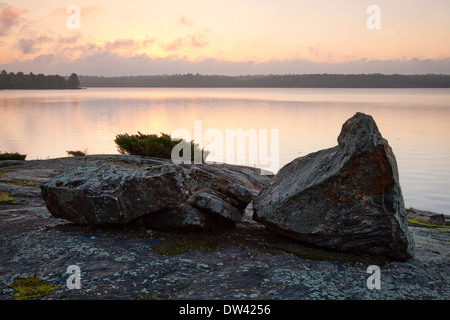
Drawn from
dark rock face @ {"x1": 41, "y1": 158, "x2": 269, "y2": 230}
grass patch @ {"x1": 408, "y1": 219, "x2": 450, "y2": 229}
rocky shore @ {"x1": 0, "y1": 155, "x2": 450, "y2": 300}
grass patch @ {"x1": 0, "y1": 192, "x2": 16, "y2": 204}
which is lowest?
grass patch @ {"x1": 408, "y1": 219, "x2": 450, "y2": 229}

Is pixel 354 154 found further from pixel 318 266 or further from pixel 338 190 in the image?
pixel 318 266

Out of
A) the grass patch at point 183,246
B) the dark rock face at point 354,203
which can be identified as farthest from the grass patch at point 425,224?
the grass patch at point 183,246

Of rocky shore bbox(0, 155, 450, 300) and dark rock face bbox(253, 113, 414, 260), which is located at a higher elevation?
dark rock face bbox(253, 113, 414, 260)

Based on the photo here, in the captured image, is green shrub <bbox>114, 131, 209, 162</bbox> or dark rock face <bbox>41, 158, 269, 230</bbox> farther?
green shrub <bbox>114, 131, 209, 162</bbox>

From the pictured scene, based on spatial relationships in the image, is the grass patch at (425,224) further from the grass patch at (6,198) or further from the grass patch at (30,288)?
the grass patch at (6,198)

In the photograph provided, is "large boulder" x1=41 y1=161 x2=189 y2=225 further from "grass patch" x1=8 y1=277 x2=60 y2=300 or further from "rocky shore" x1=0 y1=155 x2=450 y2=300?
"grass patch" x1=8 y1=277 x2=60 y2=300

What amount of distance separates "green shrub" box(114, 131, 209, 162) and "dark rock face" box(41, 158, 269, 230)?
573 inches

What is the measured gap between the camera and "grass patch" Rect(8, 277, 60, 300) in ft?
21.9

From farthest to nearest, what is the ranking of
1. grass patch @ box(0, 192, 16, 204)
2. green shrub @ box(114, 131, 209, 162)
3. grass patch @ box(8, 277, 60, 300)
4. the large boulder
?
green shrub @ box(114, 131, 209, 162) → grass patch @ box(0, 192, 16, 204) → the large boulder → grass patch @ box(8, 277, 60, 300)

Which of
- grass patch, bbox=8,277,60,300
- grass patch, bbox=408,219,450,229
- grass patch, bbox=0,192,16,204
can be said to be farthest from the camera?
grass patch, bbox=408,219,450,229

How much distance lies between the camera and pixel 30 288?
6.93m

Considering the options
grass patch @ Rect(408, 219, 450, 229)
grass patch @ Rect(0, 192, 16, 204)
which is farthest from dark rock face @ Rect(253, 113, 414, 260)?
grass patch @ Rect(0, 192, 16, 204)

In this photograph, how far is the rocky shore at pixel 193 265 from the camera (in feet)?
22.6
